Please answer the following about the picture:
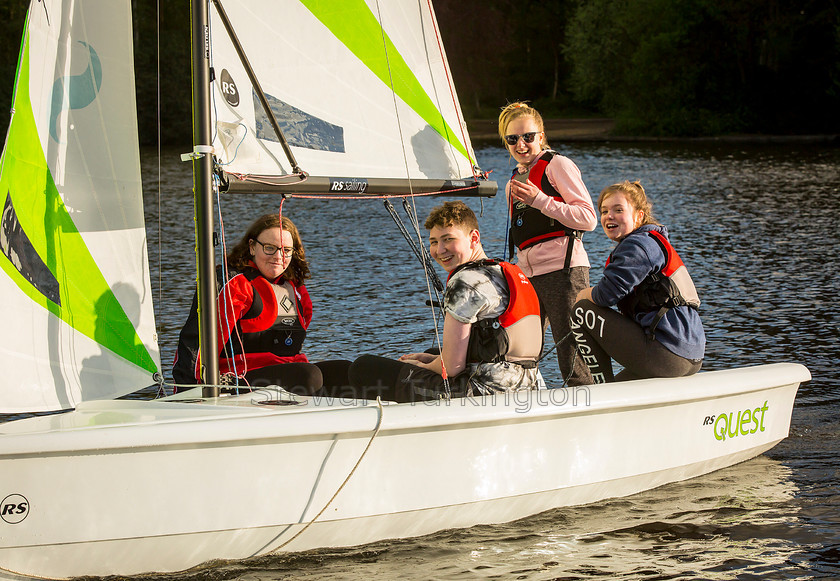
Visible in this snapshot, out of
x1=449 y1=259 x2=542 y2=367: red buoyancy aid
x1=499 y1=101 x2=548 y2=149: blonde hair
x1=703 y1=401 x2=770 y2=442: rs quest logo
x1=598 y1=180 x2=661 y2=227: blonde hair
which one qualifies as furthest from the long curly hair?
x1=703 y1=401 x2=770 y2=442: rs quest logo

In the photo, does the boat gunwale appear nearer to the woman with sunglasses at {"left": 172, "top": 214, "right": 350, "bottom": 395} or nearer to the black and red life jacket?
the woman with sunglasses at {"left": 172, "top": 214, "right": 350, "bottom": 395}

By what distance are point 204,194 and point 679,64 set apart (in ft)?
126

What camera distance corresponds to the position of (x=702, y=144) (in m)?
34.4

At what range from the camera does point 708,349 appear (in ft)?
22.9

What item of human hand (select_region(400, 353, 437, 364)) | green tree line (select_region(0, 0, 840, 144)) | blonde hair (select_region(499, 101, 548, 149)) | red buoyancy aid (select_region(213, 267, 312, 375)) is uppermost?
green tree line (select_region(0, 0, 840, 144))

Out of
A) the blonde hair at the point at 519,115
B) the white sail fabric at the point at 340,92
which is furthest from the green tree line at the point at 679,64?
the blonde hair at the point at 519,115

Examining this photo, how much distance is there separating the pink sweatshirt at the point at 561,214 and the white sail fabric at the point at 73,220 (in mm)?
1627

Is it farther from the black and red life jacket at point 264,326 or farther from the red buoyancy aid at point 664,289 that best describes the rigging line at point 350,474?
the red buoyancy aid at point 664,289

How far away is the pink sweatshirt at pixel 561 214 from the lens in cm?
430

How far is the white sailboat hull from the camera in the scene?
10.4 feet

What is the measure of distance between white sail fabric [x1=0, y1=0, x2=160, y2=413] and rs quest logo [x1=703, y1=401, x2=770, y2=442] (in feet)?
7.65

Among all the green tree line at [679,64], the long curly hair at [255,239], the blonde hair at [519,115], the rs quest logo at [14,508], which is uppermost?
the green tree line at [679,64]

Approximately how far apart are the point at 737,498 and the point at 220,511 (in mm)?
2196

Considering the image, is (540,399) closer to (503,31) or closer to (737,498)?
(737,498)
